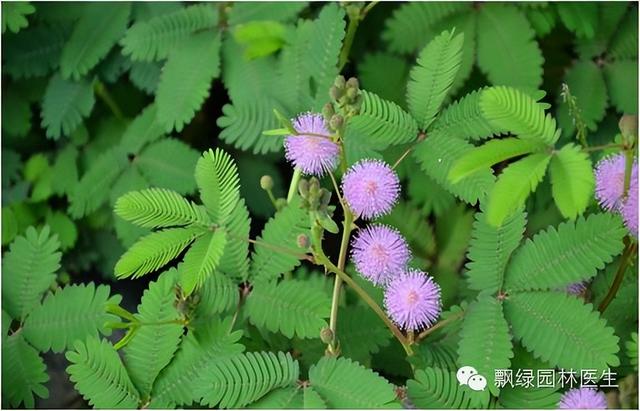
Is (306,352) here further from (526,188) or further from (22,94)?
(22,94)

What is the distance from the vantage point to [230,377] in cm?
106

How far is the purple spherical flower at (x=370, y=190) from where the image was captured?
102 centimetres

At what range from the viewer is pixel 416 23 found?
158 centimetres

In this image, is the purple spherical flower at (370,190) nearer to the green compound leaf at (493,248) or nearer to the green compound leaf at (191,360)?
the green compound leaf at (493,248)

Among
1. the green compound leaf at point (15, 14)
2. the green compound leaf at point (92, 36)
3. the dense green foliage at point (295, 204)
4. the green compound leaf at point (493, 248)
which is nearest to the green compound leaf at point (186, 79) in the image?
the dense green foliage at point (295, 204)

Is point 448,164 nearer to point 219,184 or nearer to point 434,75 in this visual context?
point 434,75

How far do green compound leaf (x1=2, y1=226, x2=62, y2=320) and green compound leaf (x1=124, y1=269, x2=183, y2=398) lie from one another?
0.24 m

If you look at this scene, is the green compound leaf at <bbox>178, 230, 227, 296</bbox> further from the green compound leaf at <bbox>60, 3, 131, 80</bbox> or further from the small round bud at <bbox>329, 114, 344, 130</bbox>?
the green compound leaf at <bbox>60, 3, 131, 80</bbox>

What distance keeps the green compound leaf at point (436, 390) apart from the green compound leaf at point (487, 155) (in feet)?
1.03

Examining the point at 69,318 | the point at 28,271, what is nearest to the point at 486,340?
the point at 69,318

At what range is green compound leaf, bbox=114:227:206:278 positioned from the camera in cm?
105

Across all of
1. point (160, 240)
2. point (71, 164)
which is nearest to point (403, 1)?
point (71, 164)

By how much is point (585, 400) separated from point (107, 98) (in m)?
1.21

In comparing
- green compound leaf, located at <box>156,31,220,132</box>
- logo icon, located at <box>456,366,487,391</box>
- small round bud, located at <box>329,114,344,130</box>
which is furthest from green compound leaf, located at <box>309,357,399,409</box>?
green compound leaf, located at <box>156,31,220,132</box>
